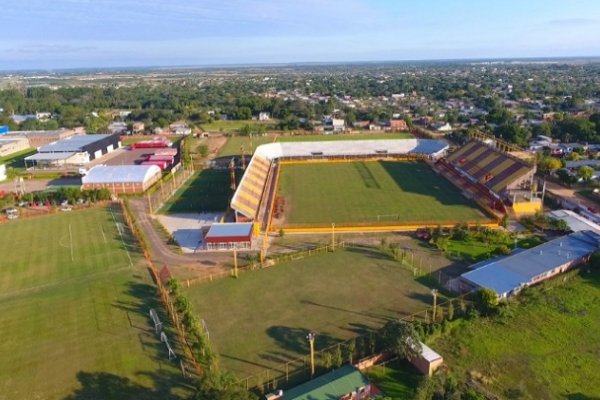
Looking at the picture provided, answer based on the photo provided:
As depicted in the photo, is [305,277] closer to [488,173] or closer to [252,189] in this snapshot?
[252,189]

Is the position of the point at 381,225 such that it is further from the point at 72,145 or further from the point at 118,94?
the point at 118,94

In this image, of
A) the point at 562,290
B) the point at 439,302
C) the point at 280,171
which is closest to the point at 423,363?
the point at 439,302

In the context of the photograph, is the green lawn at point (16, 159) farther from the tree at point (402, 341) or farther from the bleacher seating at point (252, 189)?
the tree at point (402, 341)

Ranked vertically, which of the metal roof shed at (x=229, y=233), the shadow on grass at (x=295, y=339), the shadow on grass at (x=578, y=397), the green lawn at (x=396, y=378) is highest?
the metal roof shed at (x=229, y=233)

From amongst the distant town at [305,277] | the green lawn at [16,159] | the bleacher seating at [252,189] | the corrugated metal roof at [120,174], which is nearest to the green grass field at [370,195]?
the distant town at [305,277]

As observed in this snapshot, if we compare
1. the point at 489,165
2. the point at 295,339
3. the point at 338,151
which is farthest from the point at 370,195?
the point at 295,339

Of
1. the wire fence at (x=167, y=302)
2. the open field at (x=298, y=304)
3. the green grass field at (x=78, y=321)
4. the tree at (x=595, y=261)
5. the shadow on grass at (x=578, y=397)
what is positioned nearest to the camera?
the shadow on grass at (x=578, y=397)
